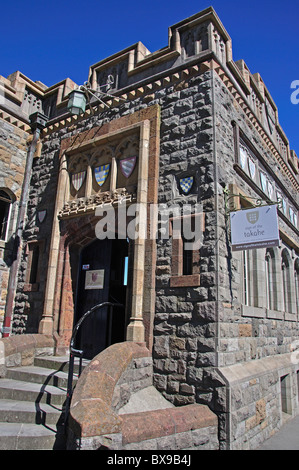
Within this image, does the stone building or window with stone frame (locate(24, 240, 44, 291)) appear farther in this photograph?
window with stone frame (locate(24, 240, 44, 291))

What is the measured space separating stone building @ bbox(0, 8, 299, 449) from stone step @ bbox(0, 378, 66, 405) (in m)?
1.54

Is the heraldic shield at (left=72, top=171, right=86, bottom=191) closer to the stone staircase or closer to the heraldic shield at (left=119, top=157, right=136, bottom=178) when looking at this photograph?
the heraldic shield at (left=119, top=157, right=136, bottom=178)

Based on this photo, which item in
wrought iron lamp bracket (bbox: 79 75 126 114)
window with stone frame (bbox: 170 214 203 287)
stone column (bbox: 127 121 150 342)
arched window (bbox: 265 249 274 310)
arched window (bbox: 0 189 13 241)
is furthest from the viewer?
arched window (bbox: 0 189 13 241)

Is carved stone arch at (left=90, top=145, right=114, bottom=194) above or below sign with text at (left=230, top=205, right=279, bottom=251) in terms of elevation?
above

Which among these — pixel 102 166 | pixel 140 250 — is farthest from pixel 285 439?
pixel 102 166

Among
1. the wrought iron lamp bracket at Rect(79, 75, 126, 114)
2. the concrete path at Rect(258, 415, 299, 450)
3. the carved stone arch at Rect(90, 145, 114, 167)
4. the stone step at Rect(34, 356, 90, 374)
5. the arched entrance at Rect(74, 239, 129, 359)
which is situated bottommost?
the concrete path at Rect(258, 415, 299, 450)

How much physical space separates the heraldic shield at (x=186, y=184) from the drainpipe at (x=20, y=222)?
4.81 meters

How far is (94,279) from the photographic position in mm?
8328

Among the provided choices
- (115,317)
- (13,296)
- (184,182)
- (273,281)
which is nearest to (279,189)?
(273,281)

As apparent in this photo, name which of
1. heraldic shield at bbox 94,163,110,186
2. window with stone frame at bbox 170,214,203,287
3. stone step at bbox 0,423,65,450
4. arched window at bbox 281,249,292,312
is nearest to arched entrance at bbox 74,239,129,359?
heraldic shield at bbox 94,163,110,186

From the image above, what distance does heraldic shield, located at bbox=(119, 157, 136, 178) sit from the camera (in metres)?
7.55

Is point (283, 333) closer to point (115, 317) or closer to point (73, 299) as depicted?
point (115, 317)

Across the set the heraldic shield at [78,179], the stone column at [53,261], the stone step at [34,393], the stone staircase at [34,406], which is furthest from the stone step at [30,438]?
the heraldic shield at [78,179]

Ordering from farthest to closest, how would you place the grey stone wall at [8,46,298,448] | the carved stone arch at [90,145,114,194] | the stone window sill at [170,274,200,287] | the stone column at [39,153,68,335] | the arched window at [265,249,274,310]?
the arched window at [265,249,274,310] → the carved stone arch at [90,145,114,194] → the stone column at [39,153,68,335] → the stone window sill at [170,274,200,287] → the grey stone wall at [8,46,298,448]
